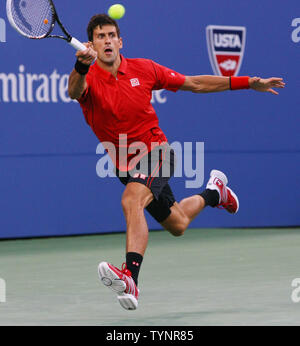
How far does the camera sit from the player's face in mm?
5215

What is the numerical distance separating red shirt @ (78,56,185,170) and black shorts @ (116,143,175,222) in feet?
0.15

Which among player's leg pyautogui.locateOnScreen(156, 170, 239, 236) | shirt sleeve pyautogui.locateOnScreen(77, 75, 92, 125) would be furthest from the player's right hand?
player's leg pyautogui.locateOnScreen(156, 170, 239, 236)

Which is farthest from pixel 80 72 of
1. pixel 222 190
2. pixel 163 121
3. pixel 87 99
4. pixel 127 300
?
pixel 163 121

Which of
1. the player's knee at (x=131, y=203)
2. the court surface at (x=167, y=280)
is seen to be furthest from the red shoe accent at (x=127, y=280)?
the player's knee at (x=131, y=203)

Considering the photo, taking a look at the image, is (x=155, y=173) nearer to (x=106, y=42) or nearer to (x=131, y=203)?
(x=131, y=203)

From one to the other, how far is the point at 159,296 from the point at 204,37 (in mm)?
4276

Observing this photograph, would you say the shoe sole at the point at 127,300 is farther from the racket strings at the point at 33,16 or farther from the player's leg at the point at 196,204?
the racket strings at the point at 33,16

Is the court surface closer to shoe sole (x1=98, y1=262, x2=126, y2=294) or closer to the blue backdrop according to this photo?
shoe sole (x1=98, y1=262, x2=126, y2=294)

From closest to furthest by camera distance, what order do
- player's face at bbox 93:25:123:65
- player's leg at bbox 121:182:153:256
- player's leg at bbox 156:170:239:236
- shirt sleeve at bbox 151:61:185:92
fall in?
player's leg at bbox 121:182:153:256
player's face at bbox 93:25:123:65
shirt sleeve at bbox 151:61:185:92
player's leg at bbox 156:170:239:236

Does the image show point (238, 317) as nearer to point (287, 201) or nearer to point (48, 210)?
point (48, 210)

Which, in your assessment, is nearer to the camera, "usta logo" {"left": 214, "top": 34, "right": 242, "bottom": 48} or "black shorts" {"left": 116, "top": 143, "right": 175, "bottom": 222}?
"black shorts" {"left": 116, "top": 143, "right": 175, "bottom": 222}

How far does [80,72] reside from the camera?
4.81m

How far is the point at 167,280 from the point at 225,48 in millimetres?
3730

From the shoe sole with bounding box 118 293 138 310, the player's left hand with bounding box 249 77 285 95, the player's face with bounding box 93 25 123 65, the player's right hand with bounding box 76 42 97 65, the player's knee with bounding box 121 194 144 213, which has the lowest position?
the shoe sole with bounding box 118 293 138 310
